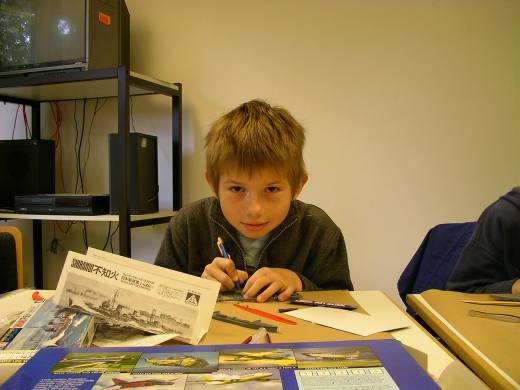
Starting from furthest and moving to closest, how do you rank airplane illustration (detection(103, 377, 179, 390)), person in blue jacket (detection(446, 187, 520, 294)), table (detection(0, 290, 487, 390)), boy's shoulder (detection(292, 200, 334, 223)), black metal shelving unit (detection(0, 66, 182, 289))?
black metal shelving unit (detection(0, 66, 182, 289)), boy's shoulder (detection(292, 200, 334, 223)), person in blue jacket (detection(446, 187, 520, 294)), table (detection(0, 290, 487, 390)), airplane illustration (detection(103, 377, 179, 390))

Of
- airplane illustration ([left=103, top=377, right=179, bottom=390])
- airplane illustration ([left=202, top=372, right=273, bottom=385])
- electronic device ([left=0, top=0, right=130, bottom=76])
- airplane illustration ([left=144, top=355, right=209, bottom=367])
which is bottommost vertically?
airplane illustration ([left=144, top=355, right=209, bottom=367])

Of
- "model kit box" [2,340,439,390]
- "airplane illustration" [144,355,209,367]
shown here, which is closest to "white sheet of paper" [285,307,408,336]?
"model kit box" [2,340,439,390]

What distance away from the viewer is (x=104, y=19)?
6.40 feet

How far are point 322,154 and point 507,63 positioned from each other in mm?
882

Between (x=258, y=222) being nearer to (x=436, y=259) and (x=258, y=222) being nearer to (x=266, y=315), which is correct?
(x=266, y=315)

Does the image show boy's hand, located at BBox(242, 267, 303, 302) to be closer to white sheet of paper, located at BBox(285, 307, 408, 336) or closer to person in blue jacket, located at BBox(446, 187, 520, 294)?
white sheet of paper, located at BBox(285, 307, 408, 336)

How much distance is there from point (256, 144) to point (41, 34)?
1.55 metres

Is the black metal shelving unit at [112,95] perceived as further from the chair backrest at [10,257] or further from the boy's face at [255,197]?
the boy's face at [255,197]

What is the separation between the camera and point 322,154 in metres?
2.09

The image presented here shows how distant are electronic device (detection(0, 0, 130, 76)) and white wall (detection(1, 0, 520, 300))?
331 millimetres

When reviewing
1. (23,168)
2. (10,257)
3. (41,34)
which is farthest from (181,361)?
(23,168)

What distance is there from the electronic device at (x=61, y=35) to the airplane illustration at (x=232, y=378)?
1814mm

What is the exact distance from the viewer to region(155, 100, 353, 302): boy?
916 mm

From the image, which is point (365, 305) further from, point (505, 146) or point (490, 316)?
point (505, 146)
